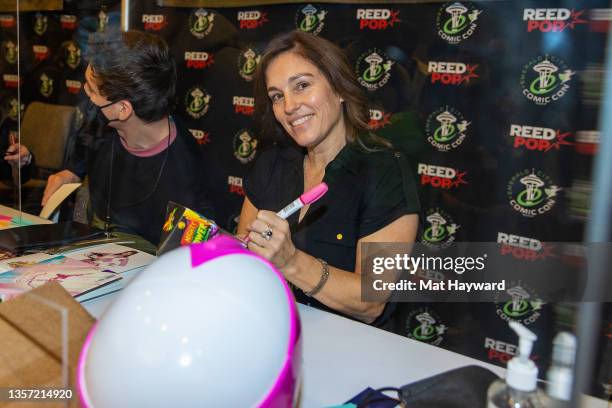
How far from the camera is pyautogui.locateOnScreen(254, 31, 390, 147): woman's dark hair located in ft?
4.24

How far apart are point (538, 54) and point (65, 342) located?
1601 mm

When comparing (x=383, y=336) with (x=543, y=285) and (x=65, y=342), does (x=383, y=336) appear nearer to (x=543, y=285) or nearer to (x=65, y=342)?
(x=543, y=285)

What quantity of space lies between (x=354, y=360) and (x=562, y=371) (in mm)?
473

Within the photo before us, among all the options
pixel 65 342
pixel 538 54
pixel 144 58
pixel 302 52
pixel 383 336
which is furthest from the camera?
pixel 538 54

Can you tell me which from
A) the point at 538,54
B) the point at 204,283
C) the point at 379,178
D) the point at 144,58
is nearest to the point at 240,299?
the point at 204,283

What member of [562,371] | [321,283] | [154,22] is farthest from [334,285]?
[154,22]

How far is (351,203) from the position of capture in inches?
51.5

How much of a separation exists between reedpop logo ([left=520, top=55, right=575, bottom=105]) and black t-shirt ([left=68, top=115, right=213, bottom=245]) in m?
1.10

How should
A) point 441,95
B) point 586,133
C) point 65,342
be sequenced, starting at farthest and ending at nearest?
point 441,95 < point 65,342 < point 586,133

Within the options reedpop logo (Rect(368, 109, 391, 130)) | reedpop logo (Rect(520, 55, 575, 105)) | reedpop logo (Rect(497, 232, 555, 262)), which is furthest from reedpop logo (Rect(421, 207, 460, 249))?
reedpop logo (Rect(520, 55, 575, 105))

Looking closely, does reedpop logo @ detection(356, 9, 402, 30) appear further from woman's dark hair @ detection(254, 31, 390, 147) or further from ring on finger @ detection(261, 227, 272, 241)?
ring on finger @ detection(261, 227, 272, 241)

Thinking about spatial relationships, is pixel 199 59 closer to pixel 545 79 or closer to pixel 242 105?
pixel 242 105

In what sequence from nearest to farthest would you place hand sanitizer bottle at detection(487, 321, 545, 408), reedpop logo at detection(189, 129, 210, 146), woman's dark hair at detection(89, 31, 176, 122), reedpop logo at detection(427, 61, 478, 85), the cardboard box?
hand sanitizer bottle at detection(487, 321, 545, 408)
the cardboard box
woman's dark hair at detection(89, 31, 176, 122)
reedpop logo at detection(427, 61, 478, 85)
reedpop logo at detection(189, 129, 210, 146)

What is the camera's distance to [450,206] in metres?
1.96
